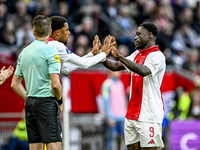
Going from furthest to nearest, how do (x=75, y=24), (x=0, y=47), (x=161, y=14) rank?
(x=161, y=14) → (x=75, y=24) → (x=0, y=47)

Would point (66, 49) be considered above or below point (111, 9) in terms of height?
below

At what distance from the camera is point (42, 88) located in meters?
5.26

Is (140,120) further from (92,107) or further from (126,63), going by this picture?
(92,107)

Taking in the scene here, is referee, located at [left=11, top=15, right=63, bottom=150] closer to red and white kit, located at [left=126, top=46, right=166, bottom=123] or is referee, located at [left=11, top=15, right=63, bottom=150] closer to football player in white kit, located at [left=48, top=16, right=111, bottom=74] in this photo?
football player in white kit, located at [left=48, top=16, right=111, bottom=74]

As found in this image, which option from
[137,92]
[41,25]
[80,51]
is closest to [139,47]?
[137,92]

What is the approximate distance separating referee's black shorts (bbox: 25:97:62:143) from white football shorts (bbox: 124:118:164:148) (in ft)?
4.06

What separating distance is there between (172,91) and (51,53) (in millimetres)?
7829

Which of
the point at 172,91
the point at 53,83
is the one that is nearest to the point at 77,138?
the point at 172,91

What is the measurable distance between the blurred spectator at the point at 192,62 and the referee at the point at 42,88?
1014cm

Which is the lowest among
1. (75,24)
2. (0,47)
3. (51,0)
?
(0,47)

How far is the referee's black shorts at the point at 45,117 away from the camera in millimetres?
5250

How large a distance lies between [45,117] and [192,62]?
35.9ft

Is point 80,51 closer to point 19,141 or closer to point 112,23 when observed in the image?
point 112,23

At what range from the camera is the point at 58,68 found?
5.18m
